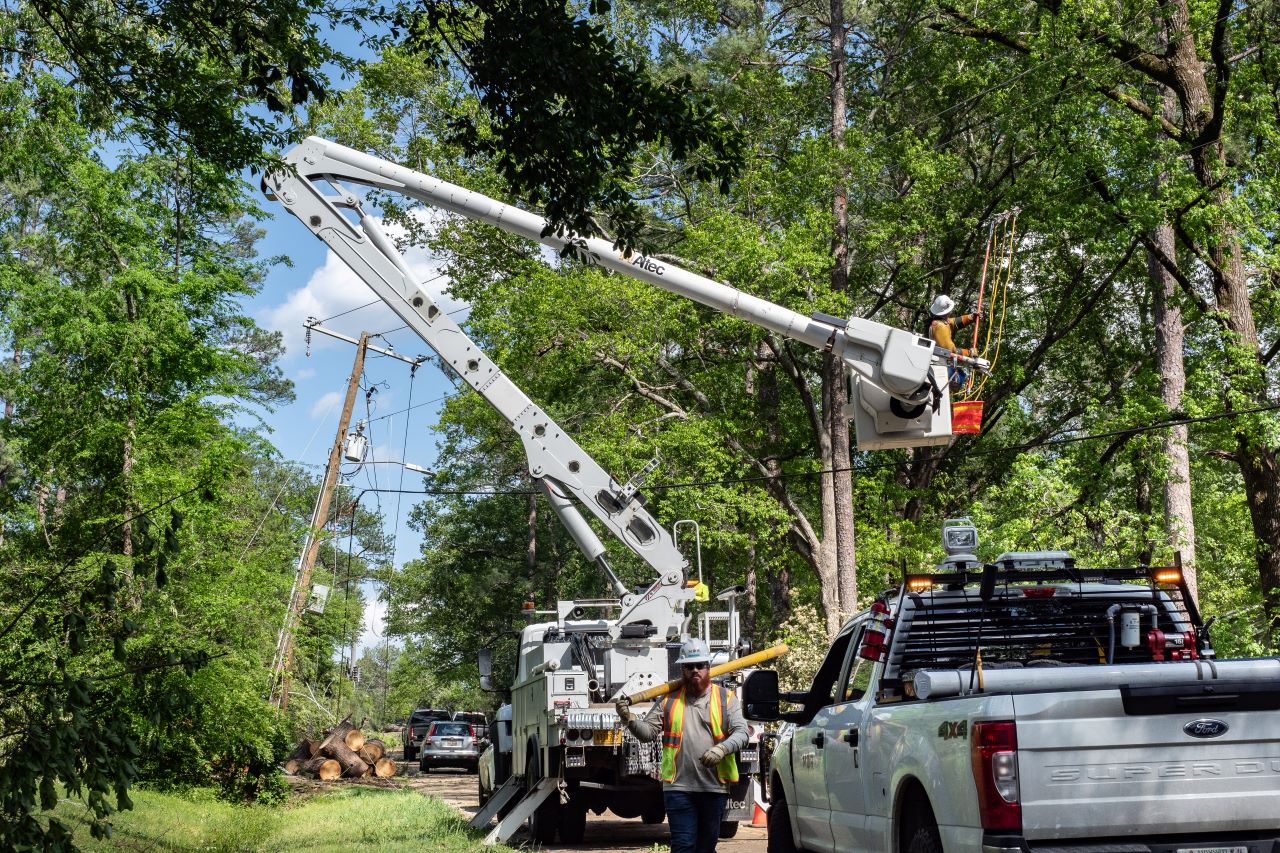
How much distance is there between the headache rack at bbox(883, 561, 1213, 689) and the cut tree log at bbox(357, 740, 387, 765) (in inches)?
1157

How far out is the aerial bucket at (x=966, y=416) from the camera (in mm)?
14438

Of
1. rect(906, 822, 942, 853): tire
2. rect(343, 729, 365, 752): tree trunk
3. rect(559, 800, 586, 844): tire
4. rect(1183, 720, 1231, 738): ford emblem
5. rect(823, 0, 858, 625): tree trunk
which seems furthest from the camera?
rect(343, 729, 365, 752): tree trunk

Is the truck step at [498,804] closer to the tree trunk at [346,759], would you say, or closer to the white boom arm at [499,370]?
the white boom arm at [499,370]

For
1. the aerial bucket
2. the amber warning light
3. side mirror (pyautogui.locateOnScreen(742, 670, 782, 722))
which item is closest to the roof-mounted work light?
the amber warning light

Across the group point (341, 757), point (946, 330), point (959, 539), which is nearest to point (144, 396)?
point (946, 330)

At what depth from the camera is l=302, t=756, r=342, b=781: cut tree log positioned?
1311 inches

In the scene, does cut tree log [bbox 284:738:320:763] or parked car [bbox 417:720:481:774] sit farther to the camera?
parked car [bbox 417:720:481:774]

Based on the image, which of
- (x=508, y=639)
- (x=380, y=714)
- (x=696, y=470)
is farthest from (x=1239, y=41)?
(x=380, y=714)

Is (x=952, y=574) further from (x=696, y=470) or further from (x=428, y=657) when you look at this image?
(x=428, y=657)

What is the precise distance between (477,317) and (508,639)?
25.7 metres

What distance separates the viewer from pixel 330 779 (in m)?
33.1

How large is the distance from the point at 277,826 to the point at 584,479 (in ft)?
19.9

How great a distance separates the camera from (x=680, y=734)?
9.09 m

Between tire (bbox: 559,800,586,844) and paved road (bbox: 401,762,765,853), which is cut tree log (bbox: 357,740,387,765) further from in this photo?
tire (bbox: 559,800,586,844)
